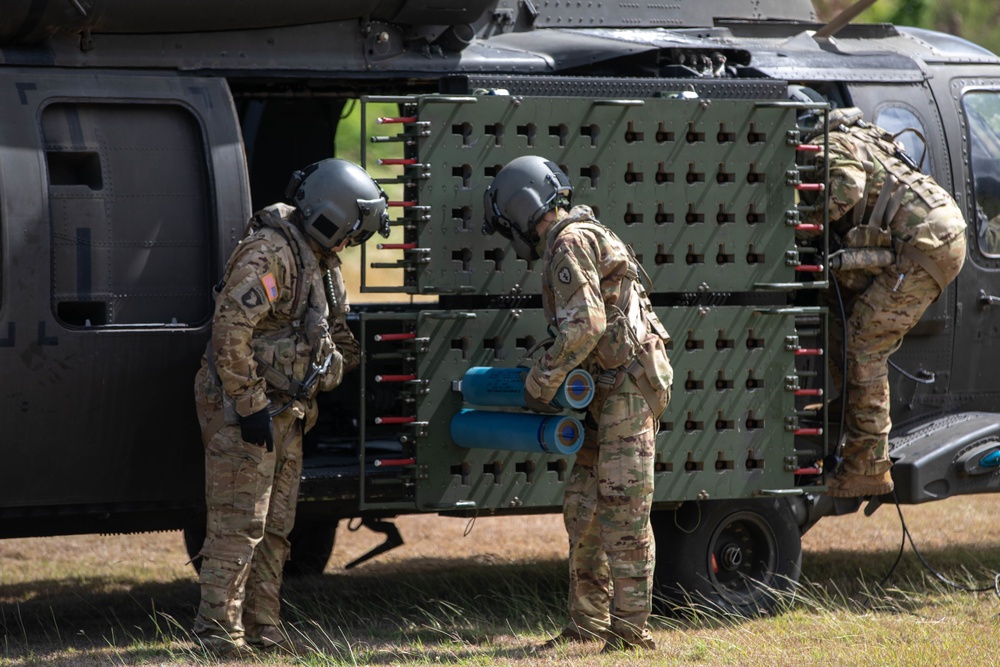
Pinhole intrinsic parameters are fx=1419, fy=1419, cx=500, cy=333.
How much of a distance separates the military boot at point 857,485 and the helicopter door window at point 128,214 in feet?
10.2

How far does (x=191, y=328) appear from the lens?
19.4 feet

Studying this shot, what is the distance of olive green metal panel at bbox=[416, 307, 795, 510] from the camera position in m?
6.07

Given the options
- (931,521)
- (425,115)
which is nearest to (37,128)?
(425,115)

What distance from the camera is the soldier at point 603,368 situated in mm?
5629

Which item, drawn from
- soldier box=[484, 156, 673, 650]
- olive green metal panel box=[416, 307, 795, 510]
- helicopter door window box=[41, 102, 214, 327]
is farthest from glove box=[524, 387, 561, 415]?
helicopter door window box=[41, 102, 214, 327]

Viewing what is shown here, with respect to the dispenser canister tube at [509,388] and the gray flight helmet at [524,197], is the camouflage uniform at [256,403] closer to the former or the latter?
the dispenser canister tube at [509,388]

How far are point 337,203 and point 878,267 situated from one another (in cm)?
266

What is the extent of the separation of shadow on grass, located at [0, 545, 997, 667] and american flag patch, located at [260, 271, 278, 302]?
141cm

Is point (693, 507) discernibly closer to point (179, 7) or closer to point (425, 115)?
point (425, 115)

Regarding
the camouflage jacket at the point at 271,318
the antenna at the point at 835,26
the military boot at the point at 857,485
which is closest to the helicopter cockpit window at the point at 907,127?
the antenna at the point at 835,26

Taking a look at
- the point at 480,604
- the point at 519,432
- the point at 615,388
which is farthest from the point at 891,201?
the point at 480,604

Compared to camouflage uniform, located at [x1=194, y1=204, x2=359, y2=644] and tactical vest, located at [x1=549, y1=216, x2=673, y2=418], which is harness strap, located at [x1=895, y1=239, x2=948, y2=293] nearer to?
tactical vest, located at [x1=549, y1=216, x2=673, y2=418]

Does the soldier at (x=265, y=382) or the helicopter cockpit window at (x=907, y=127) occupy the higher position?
the helicopter cockpit window at (x=907, y=127)

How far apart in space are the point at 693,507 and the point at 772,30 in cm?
274
